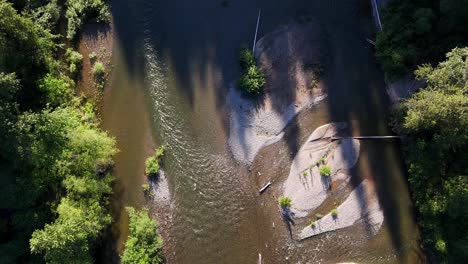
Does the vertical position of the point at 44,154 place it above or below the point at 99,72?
below

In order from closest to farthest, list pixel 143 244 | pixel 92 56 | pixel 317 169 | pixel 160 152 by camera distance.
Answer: pixel 143 244, pixel 317 169, pixel 160 152, pixel 92 56

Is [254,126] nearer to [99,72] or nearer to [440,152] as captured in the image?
[440,152]

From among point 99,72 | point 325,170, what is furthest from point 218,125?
point 99,72

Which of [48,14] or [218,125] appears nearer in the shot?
[218,125]

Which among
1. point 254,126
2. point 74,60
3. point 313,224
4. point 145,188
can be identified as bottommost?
point 313,224

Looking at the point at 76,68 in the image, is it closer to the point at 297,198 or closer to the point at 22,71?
the point at 22,71

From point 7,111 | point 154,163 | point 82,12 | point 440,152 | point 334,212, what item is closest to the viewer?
point 7,111
